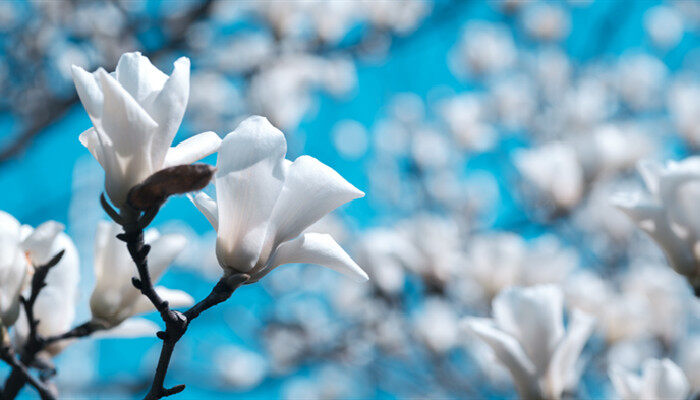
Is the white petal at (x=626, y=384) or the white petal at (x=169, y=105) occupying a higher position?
the white petal at (x=169, y=105)

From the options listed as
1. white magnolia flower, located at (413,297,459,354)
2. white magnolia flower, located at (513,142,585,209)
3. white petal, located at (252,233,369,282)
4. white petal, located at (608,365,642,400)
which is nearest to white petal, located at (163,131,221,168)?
white petal, located at (252,233,369,282)

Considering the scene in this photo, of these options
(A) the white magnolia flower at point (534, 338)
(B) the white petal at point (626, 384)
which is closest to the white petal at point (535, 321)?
(A) the white magnolia flower at point (534, 338)

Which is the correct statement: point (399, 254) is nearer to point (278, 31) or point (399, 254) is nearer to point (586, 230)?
point (278, 31)

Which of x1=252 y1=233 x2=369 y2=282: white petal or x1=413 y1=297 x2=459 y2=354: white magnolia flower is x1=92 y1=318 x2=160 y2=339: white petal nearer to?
x1=252 y1=233 x2=369 y2=282: white petal

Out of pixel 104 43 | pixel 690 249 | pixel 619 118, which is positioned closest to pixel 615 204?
pixel 690 249

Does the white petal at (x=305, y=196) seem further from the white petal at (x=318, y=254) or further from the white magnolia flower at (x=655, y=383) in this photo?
the white magnolia flower at (x=655, y=383)

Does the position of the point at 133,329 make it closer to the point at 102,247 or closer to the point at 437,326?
the point at 102,247

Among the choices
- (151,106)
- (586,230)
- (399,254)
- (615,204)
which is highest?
(151,106)
